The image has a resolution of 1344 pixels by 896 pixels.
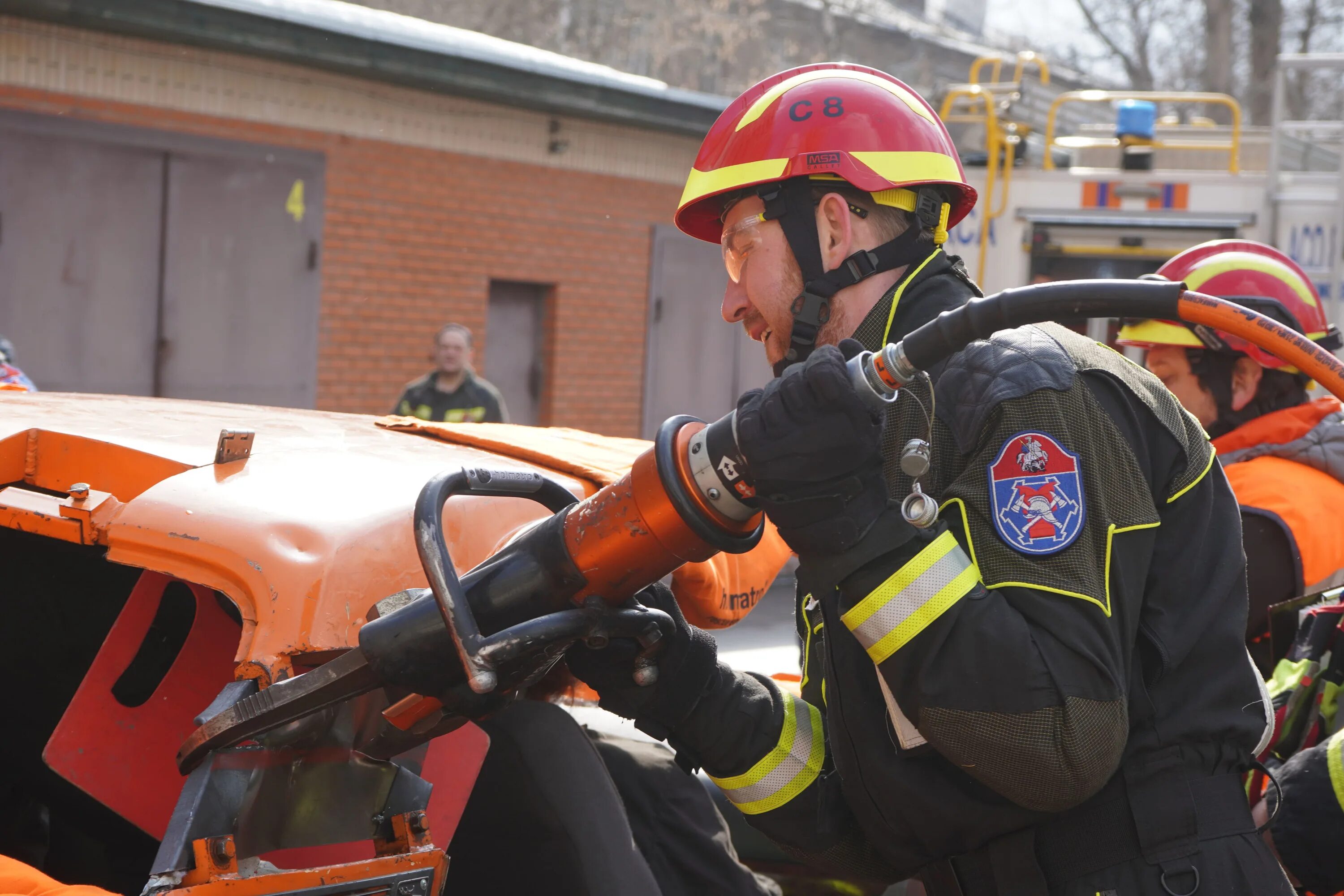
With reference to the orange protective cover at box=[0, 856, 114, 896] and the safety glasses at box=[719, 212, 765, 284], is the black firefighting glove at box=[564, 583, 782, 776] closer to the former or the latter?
the safety glasses at box=[719, 212, 765, 284]

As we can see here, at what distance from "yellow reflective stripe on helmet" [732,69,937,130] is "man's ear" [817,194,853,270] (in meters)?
0.22

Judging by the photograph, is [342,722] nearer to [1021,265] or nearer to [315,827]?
[315,827]

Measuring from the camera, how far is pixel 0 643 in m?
2.67

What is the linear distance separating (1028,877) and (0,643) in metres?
2.03

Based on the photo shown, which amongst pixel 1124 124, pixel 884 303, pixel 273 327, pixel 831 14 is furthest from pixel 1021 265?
pixel 831 14

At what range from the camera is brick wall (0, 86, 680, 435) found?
10.1 metres

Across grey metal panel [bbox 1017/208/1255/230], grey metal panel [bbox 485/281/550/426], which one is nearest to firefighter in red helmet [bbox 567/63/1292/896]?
grey metal panel [bbox 1017/208/1255/230]

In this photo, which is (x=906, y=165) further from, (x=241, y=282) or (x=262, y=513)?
(x=241, y=282)

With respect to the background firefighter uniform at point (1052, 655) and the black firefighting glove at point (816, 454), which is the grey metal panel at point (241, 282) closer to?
the background firefighter uniform at point (1052, 655)

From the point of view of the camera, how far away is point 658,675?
73.7 inches

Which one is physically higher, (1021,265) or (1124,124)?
(1124,124)

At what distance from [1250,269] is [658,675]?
2657 millimetres

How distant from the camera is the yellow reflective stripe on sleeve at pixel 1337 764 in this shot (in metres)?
2.08

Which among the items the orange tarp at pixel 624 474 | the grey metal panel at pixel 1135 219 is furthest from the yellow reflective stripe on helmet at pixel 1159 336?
the grey metal panel at pixel 1135 219
